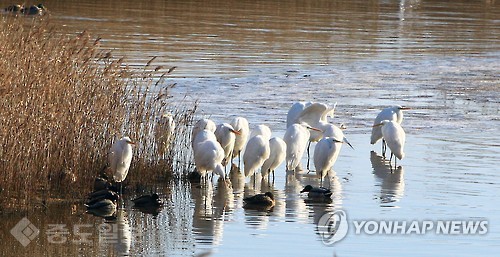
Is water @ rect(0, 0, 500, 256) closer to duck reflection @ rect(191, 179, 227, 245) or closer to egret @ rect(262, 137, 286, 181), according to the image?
duck reflection @ rect(191, 179, 227, 245)

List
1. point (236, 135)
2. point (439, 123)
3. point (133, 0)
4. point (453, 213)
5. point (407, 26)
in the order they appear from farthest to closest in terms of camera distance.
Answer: point (133, 0) → point (407, 26) → point (439, 123) → point (236, 135) → point (453, 213)

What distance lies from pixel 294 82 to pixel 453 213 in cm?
966

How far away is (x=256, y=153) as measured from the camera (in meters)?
11.4

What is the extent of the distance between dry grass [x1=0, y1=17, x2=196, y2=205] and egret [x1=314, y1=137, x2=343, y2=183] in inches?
64.5

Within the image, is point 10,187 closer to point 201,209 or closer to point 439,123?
point 201,209

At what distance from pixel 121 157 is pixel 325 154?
8.51 ft

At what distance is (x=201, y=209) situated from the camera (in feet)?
34.1

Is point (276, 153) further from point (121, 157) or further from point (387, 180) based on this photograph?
point (121, 157)

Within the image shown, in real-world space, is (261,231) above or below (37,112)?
below

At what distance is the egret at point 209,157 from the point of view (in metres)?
10.7

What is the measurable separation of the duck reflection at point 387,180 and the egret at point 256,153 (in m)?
1.32

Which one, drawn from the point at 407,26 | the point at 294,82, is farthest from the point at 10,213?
the point at 407,26

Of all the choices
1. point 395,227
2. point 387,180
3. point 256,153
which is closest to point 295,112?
point 387,180

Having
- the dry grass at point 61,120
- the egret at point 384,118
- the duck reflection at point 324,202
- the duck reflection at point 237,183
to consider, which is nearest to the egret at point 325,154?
the duck reflection at point 324,202
